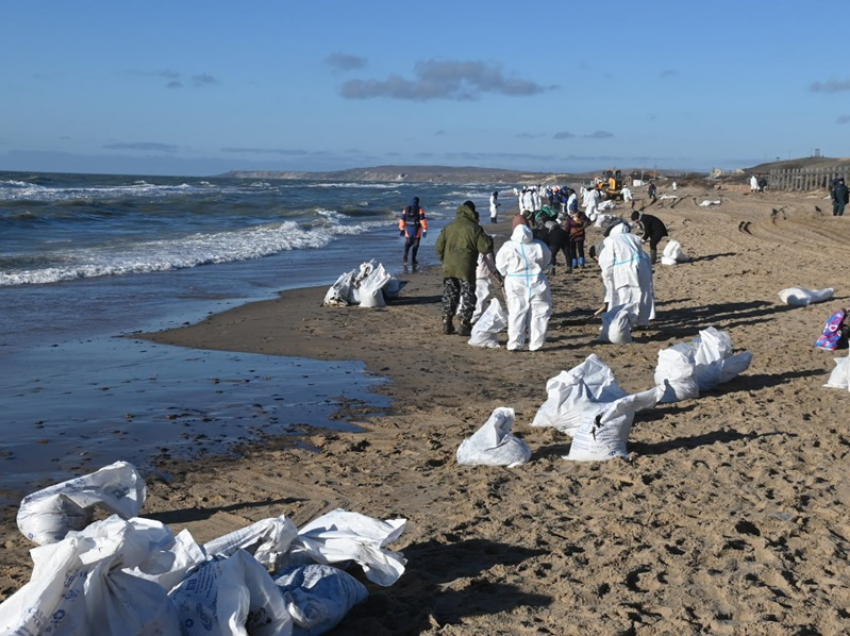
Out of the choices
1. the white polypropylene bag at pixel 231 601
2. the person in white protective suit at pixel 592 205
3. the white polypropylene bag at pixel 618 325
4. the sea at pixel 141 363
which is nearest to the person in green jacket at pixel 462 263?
the white polypropylene bag at pixel 618 325

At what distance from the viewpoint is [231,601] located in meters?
3.46

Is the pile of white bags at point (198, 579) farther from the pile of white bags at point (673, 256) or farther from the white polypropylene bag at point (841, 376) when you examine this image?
the pile of white bags at point (673, 256)

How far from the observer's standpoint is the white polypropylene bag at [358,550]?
168 inches

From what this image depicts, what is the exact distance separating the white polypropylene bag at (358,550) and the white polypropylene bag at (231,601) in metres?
0.65

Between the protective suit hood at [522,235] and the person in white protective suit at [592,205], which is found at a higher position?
the protective suit hood at [522,235]

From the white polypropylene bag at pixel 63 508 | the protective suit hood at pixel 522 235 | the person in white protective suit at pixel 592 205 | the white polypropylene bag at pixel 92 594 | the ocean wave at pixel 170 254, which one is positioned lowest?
the ocean wave at pixel 170 254

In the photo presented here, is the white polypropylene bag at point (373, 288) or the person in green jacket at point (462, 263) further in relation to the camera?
the white polypropylene bag at point (373, 288)

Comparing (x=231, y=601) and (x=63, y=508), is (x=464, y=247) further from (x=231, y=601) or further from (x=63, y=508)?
(x=231, y=601)

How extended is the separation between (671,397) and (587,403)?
1.29 m

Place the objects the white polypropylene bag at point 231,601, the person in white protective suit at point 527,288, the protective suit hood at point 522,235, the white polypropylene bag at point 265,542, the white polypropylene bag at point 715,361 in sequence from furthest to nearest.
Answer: the person in white protective suit at point 527,288 → the protective suit hood at point 522,235 → the white polypropylene bag at point 715,361 → the white polypropylene bag at point 265,542 → the white polypropylene bag at point 231,601

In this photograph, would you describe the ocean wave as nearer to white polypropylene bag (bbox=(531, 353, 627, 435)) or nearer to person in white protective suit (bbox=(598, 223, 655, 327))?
person in white protective suit (bbox=(598, 223, 655, 327))

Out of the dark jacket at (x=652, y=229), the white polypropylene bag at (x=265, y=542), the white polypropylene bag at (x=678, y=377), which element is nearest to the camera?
the white polypropylene bag at (x=265, y=542)

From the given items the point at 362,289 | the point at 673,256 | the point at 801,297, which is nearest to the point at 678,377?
the point at 801,297

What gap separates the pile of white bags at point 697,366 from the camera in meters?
8.16
